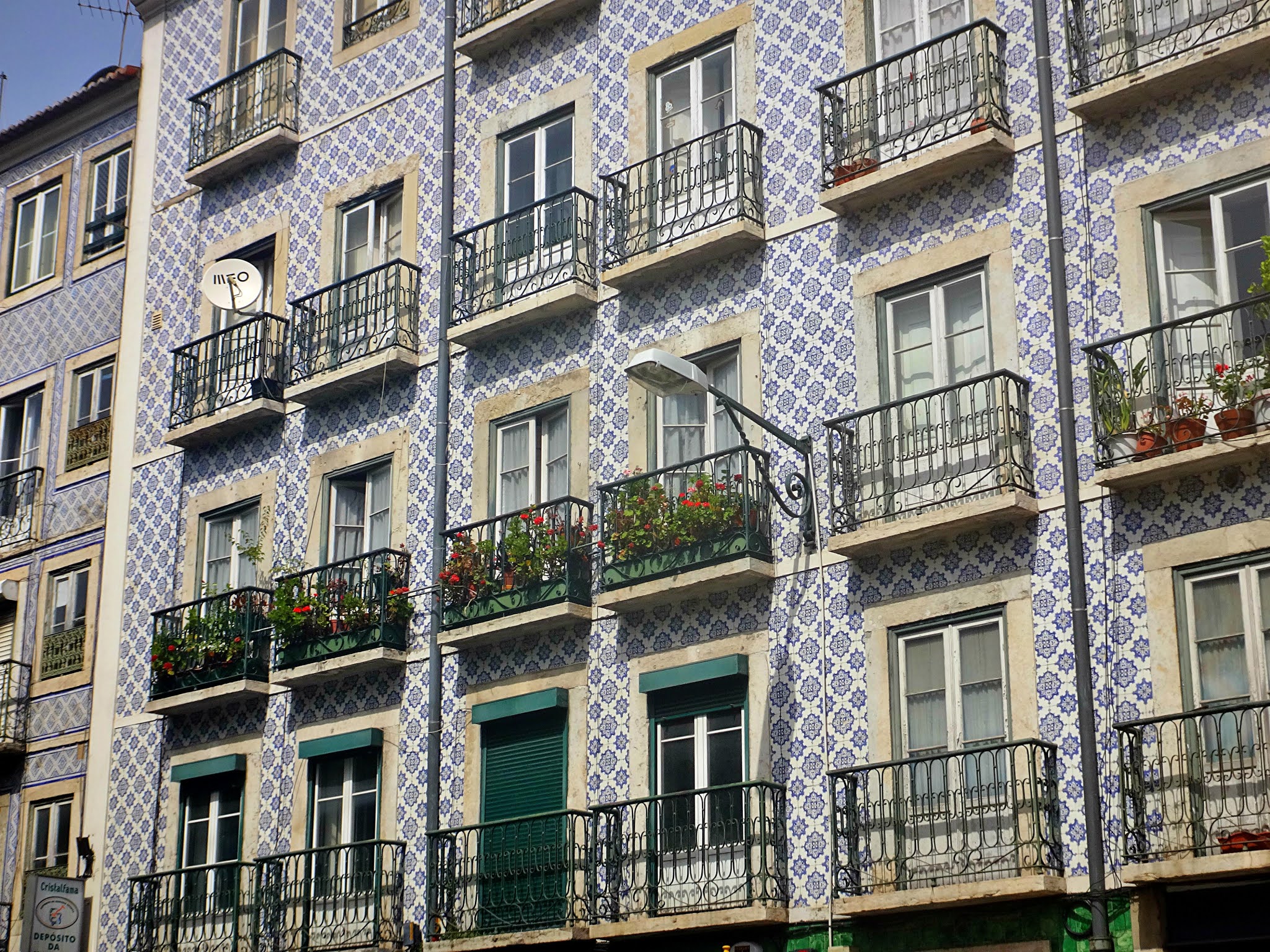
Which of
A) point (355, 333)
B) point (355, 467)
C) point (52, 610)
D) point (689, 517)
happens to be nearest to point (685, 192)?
point (689, 517)

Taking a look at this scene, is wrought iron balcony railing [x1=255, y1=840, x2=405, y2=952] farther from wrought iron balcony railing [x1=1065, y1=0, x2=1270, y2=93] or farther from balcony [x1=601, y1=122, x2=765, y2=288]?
wrought iron balcony railing [x1=1065, y1=0, x2=1270, y2=93]

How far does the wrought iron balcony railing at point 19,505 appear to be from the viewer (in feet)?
91.8

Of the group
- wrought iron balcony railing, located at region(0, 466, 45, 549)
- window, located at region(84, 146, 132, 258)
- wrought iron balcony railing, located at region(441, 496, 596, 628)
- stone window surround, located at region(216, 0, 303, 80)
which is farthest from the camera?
window, located at region(84, 146, 132, 258)

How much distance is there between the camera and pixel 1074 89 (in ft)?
59.5

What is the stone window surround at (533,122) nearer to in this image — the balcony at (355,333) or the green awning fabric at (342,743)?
the balcony at (355,333)

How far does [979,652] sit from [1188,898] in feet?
9.40

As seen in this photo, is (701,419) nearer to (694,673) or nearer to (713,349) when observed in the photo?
(713,349)

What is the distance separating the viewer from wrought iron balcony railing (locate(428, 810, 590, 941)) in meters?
19.8

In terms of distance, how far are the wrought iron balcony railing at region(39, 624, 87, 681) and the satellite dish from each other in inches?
192

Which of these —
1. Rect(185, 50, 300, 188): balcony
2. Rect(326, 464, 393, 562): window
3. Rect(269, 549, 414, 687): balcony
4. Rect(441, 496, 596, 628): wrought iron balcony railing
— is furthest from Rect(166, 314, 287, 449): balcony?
Rect(441, 496, 596, 628): wrought iron balcony railing

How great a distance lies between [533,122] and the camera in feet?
76.7

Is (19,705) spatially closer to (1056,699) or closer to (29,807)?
(29,807)

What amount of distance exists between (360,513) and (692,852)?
22.9 ft

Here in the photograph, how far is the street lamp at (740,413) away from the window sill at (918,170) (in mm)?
2189
